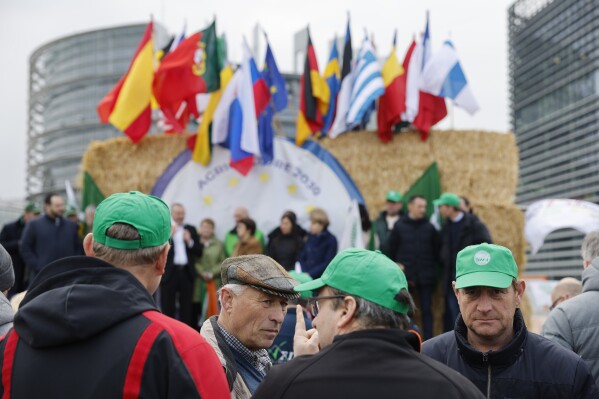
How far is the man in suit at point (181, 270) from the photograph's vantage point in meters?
9.13

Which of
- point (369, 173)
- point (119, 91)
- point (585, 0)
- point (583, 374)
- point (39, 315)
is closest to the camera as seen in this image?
point (39, 315)

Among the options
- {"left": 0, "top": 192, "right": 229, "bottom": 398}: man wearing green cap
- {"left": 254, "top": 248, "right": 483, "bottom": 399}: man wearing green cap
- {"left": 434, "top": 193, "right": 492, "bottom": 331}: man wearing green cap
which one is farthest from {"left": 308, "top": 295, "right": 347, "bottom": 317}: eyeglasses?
{"left": 434, "top": 193, "right": 492, "bottom": 331}: man wearing green cap

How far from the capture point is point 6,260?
3.40m

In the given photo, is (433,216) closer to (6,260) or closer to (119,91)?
(119,91)

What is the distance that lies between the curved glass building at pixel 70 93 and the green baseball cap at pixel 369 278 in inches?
2585

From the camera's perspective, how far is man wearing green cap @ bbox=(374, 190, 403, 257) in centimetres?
909

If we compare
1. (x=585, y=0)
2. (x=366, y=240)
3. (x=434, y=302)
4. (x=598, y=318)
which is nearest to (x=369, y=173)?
(x=366, y=240)

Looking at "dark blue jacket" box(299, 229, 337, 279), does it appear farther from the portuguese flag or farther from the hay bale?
the portuguese flag

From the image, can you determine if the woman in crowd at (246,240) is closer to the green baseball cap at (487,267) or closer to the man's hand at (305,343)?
the green baseball cap at (487,267)

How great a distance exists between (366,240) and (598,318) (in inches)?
236

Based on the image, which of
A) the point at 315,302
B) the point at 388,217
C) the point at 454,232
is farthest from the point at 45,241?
the point at 315,302

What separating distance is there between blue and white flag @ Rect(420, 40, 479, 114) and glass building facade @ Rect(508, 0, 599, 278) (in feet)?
121

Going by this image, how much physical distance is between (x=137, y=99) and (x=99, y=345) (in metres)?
8.81

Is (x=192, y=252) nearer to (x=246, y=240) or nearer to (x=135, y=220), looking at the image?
(x=246, y=240)
